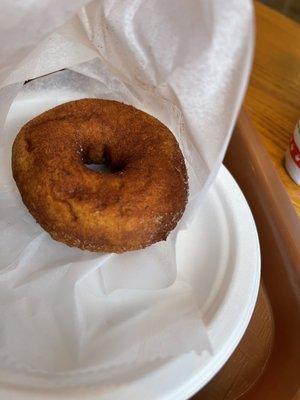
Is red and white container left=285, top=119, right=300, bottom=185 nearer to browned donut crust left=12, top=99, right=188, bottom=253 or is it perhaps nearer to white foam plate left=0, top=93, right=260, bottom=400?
white foam plate left=0, top=93, right=260, bottom=400

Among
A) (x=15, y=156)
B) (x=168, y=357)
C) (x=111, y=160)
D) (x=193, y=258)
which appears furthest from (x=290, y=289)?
(x=15, y=156)

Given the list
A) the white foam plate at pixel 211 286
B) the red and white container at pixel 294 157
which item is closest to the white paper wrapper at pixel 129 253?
the white foam plate at pixel 211 286

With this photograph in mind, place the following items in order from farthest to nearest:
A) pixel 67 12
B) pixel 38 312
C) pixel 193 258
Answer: pixel 193 258
pixel 38 312
pixel 67 12

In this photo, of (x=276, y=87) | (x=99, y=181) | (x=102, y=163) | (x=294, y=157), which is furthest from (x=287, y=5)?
(x=99, y=181)

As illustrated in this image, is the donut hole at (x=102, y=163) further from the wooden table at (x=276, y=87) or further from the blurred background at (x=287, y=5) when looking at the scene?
the blurred background at (x=287, y=5)

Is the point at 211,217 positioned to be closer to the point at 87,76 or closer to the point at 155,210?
the point at 155,210

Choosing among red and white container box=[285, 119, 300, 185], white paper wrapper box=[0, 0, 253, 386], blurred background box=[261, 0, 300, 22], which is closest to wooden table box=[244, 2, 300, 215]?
red and white container box=[285, 119, 300, 185]
